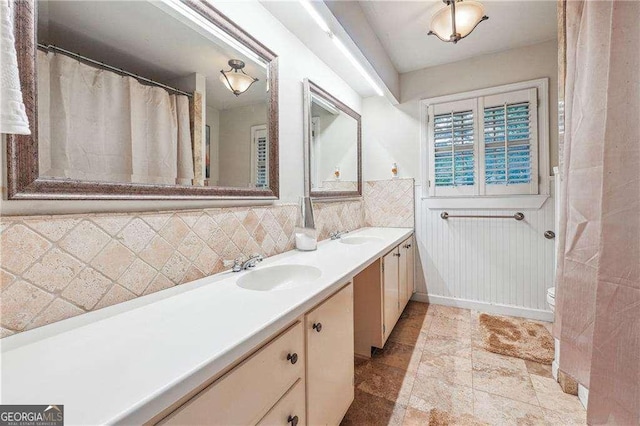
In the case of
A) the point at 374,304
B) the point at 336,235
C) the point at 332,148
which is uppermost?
the point at 332,148

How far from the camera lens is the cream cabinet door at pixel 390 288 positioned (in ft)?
6.22

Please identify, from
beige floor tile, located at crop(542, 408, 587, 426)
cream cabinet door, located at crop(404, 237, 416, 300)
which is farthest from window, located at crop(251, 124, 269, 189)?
beige floor tile, located at crop(542, 408, 587, 426)

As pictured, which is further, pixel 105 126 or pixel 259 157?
pixel 259 157

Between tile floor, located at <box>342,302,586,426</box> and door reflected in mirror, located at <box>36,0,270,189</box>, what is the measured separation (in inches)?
57.2

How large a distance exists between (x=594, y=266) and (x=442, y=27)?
1.75 m

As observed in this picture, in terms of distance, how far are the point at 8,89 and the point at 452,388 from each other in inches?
87.3

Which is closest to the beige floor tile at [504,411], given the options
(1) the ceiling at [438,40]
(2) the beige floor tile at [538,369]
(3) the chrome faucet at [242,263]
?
(2) the beige floor tile at [538,369]

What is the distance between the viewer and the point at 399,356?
1924 mm

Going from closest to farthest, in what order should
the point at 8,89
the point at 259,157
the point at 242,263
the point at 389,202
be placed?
the point at 8,89, the point at 242,263, the point at 259,157, the point at 389,202

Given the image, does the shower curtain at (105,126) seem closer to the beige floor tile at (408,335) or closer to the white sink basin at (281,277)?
the white sink basin at (281,277)

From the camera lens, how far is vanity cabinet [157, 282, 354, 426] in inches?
24.1

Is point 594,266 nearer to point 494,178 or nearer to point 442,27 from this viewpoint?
point 442,27

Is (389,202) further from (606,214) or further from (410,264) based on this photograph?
(606,214)

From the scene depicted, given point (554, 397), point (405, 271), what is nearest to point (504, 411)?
point (554, 397)
